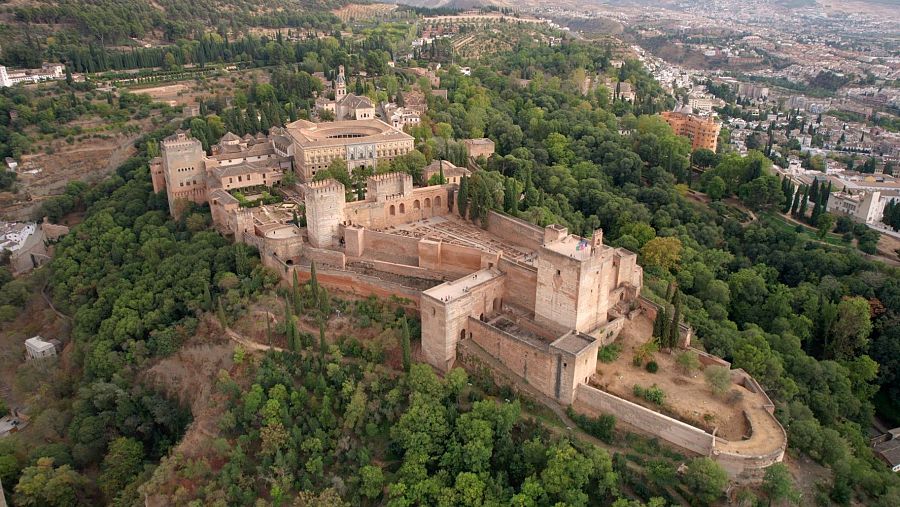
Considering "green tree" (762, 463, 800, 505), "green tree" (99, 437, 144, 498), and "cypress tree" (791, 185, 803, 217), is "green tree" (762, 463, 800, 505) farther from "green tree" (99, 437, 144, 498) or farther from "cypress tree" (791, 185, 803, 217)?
"cypress tree" (791, 185, 803, 217)

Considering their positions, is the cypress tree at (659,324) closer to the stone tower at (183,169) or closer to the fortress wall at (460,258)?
the fortress wall at (460,258)

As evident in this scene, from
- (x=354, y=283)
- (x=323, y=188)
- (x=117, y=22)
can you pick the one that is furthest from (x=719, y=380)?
(x=117, y=22)

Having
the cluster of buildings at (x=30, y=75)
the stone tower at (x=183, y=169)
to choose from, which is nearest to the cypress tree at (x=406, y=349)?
the stone tower at (x=183, y=169)

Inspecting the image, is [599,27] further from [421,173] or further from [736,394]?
[736,394]

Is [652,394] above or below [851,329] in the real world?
above

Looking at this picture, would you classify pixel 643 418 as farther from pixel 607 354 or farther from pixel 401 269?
pixel 401 269

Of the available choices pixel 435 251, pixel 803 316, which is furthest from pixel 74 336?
pixel 803 316

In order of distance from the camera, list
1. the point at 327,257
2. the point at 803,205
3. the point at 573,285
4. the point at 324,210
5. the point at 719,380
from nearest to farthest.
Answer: the point at 719,380 < the point at 573,285 < the point at 327,257 < the point at 324,210 < the point at 803,205
